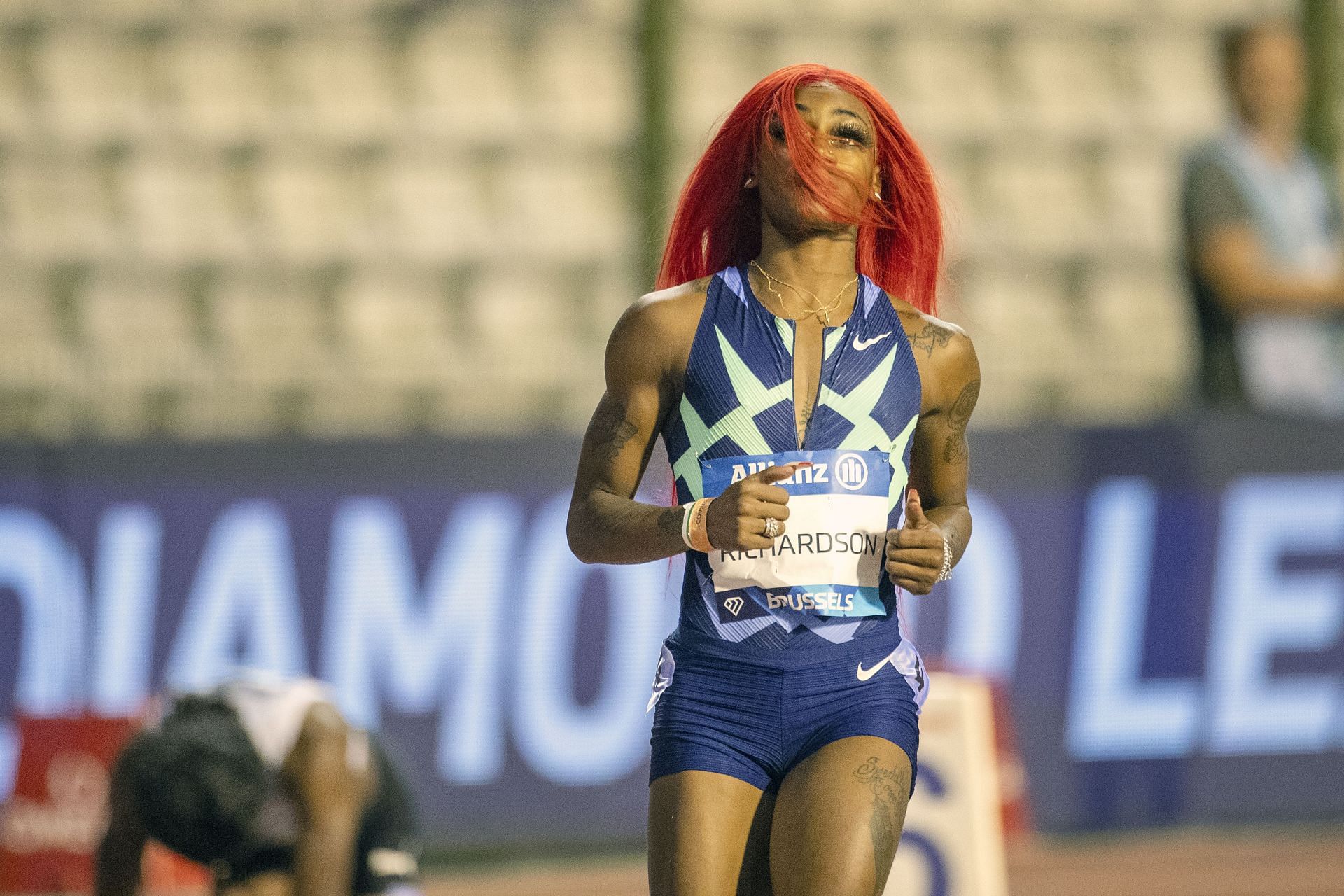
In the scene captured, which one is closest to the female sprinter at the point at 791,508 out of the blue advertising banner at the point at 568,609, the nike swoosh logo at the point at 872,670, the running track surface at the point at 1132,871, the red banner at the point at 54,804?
the nike swoosh logo at the point at 872,670

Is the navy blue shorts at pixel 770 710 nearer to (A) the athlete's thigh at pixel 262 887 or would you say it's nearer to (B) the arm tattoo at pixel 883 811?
(B) the arm tattoo at pixel 883 811

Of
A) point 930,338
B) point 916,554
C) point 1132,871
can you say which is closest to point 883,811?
point 916,554

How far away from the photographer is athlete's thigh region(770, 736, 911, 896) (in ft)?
10.6

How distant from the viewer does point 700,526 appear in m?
3.29

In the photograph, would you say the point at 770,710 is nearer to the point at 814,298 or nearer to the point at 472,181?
the point at 814,298

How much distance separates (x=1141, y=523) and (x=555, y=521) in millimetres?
2426

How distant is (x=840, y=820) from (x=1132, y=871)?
458 centimetres

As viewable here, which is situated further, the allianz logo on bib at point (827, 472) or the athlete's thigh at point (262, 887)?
the athlete's thigh at point (262, 887)

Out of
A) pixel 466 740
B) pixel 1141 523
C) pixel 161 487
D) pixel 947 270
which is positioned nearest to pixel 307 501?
pixel 161 487

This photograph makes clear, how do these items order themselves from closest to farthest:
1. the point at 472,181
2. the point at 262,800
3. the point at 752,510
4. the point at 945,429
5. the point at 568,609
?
1. the point at 752,510
2. the point at 945,429
3. the point at 262,800
4. the point at 568,609
5. the point at 472,181

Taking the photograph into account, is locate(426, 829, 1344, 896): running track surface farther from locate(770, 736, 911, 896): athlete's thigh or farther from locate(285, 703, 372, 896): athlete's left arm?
locate(770, 736, 911, 896): athlete's thigh

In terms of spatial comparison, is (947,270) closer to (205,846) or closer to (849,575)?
(849,575)

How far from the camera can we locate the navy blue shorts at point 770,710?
3.38m

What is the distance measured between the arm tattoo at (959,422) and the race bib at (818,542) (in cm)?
25
